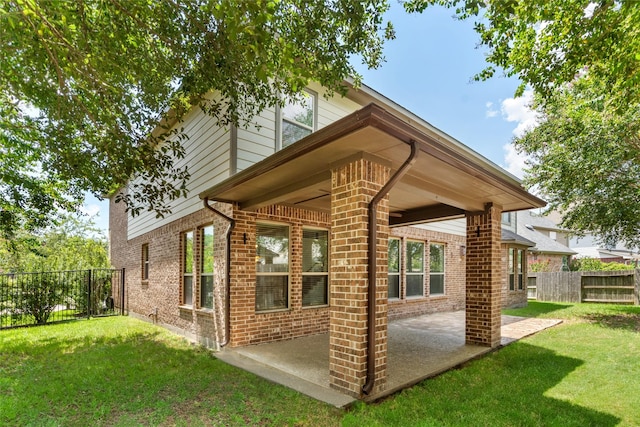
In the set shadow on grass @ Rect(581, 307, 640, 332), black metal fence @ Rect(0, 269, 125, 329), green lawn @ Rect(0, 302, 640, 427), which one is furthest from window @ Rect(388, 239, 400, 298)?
black metal fence @ Rect(0, 269, 125, 329)

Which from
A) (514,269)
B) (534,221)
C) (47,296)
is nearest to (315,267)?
(47,296)

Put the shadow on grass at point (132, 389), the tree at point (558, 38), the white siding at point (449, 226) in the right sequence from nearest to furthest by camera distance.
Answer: the shadow on grass at point (132, 389) → the tree at point (558, 38) → the white siding at point (449, 226)

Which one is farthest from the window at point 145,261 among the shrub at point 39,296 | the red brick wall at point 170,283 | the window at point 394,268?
the window at point 394,268

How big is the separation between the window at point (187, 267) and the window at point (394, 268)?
209 inches

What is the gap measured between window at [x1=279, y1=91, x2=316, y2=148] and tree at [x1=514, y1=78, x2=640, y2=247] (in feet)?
18.0

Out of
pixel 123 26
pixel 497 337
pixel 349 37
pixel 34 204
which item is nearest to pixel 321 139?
pixel 349 37

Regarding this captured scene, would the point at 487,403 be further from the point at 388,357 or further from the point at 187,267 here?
the point at 187,267

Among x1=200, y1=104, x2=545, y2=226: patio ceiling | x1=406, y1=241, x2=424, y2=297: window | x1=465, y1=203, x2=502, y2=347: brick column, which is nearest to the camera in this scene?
x1=200, y1=104, x2=545, y2=226: patio ceiling

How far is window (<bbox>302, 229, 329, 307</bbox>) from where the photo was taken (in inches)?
289

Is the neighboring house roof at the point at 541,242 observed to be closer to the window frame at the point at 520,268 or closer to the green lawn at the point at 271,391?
the window frame at the point at 520,268

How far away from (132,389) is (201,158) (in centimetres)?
460

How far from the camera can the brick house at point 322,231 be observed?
12.9ft

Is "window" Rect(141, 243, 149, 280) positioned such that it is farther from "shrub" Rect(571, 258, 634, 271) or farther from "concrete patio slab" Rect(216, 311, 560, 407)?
"shrub" Rect(571, 258, 634, 271)

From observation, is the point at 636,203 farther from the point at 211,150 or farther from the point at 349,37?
the point at 211,150
